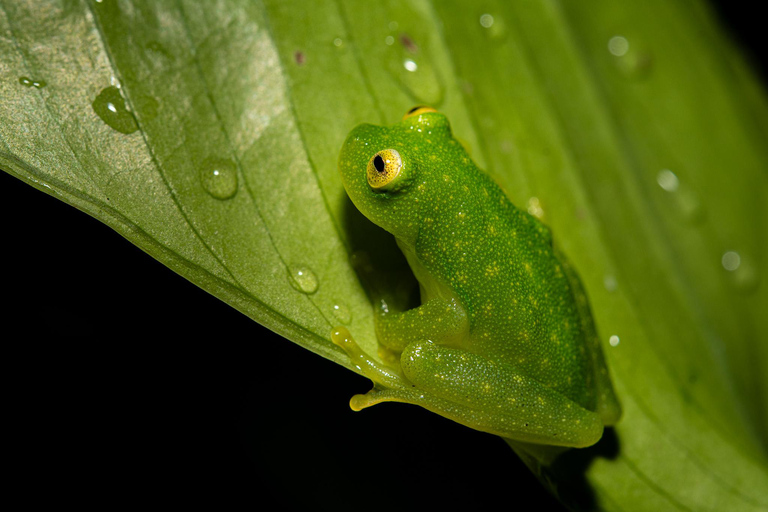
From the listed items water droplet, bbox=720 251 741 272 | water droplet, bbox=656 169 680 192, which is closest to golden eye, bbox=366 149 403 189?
water droplet, bbox=656 169 680 192

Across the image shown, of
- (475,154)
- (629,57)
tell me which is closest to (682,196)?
(629,57)

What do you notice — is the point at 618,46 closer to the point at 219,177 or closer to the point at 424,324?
the point at 424,324

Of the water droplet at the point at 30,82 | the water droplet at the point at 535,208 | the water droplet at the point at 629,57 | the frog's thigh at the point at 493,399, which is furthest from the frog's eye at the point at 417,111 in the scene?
the water droplet at the point at 629,57

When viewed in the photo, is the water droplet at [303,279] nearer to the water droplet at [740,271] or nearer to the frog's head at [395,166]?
the frog's head at [395,166]

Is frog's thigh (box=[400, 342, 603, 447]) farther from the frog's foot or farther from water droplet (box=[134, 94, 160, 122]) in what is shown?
water droplet (box=[134, 94, 160, 122])

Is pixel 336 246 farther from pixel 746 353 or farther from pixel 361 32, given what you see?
pixel 746 353
